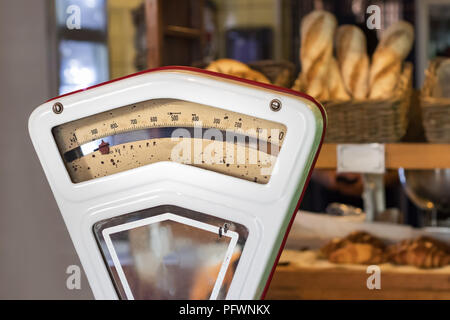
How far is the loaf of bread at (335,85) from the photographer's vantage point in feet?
4.29

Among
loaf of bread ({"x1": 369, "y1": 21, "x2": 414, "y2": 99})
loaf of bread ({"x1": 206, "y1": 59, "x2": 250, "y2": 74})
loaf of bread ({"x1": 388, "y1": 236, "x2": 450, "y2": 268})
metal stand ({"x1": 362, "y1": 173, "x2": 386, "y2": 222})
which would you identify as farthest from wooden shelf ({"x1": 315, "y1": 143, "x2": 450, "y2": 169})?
metal stand ({"x1": 362, "y1": 173, "x2": 386, "y2": 222})

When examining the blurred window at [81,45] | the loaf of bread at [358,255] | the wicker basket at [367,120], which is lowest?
the loaf of bread at [358,255]

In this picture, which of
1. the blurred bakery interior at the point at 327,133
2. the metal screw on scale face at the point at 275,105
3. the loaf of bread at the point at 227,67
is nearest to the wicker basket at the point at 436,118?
the blurred bakery interior at the point at 327,133

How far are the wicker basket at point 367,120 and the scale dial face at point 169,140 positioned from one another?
663 millimetres

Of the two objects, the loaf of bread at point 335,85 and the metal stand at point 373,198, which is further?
the metal stand at point 373,198

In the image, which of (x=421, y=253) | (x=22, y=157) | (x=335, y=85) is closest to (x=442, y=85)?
(x=335, y=85)

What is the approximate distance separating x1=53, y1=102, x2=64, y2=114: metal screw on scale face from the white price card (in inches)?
26.0

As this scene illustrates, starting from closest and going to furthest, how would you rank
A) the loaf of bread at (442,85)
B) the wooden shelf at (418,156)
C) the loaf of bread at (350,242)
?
1. the wooden shelf at (418,156)
2. the loaf of bread at (442,85)
3. the loaf of bread at (350,242)

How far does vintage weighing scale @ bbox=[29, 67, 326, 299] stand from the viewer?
559mm

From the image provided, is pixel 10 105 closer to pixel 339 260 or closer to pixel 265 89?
pixel 265 89

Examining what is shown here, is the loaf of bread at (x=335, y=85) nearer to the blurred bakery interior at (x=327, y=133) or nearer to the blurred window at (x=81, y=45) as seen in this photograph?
the blurred bakery interior at (x=327, y=133)

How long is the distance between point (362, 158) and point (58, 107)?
2.25 feet

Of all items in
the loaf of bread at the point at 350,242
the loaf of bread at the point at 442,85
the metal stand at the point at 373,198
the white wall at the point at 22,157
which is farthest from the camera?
the metal stand at the point at 373,198
